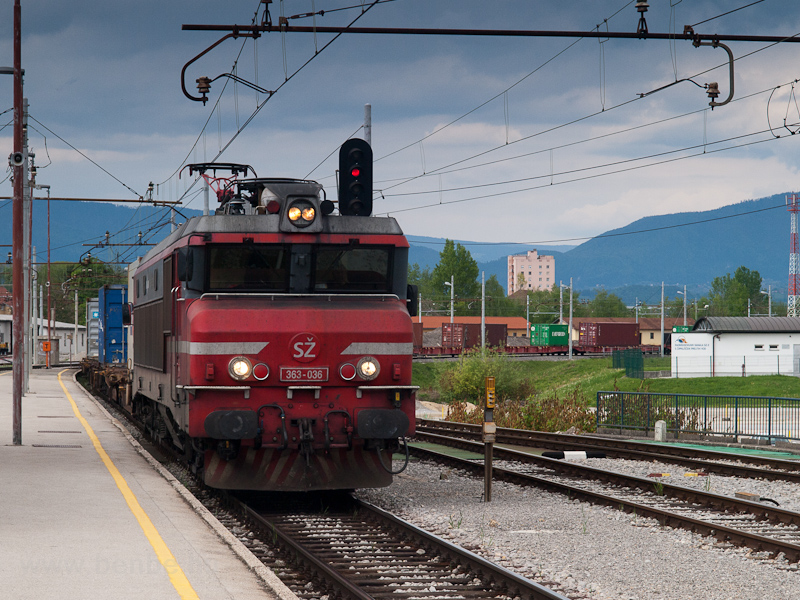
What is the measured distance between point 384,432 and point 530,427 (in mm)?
18165

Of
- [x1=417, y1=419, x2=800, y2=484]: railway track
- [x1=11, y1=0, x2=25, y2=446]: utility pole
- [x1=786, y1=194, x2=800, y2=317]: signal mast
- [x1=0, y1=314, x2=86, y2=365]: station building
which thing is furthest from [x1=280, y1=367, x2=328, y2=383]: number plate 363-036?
[x1=786, y1=194, x2=800, y2=317]: signal mast

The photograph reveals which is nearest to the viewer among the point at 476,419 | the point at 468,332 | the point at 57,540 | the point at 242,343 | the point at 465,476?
the point at 57,540

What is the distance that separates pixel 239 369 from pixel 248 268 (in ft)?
4.26

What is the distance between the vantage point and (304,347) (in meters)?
10.4

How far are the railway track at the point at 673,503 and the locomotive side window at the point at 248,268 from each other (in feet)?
17.2

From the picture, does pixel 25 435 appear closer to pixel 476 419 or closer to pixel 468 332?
pixel 476 419

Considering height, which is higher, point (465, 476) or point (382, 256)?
point (382, 256)

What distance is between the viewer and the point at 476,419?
31734mm

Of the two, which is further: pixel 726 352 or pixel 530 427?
pixel 726 352

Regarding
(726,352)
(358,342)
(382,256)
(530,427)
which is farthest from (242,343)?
(726,352)

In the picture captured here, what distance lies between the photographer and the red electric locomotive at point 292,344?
1023 cm

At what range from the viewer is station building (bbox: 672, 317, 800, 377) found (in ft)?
180

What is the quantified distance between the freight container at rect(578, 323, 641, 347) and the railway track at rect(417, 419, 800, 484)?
71046 millimetres

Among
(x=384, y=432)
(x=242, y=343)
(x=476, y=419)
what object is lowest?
(x=476, y=419)
